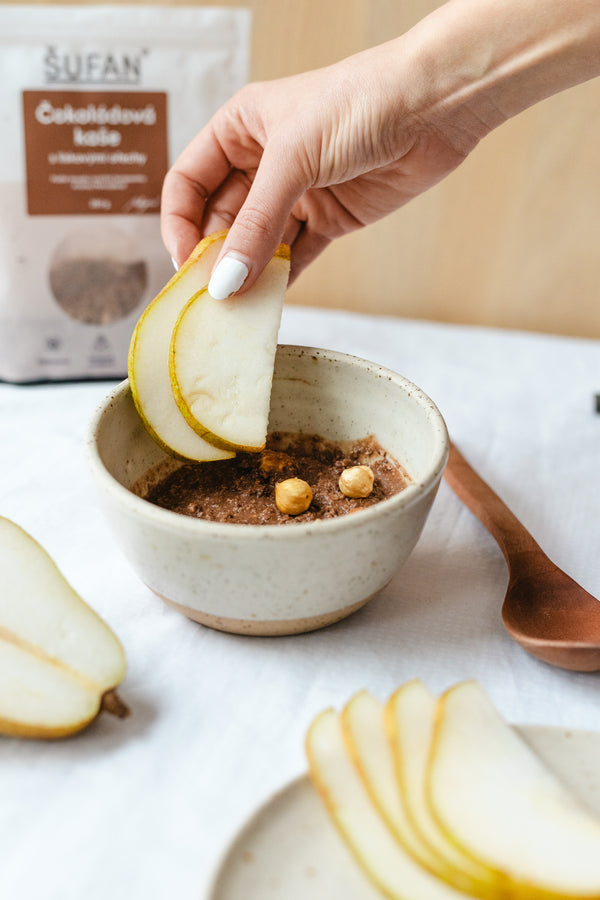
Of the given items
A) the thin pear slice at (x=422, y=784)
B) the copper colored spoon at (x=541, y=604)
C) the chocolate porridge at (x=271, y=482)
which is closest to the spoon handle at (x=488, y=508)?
the copper colored spoon at (x=541, y=604)

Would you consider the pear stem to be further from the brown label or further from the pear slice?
the brown label

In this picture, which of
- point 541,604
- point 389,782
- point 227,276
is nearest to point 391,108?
point 227,276

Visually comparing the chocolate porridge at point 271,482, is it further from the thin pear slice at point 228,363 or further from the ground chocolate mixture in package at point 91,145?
the ground chocolate mixture in package at point 91,145

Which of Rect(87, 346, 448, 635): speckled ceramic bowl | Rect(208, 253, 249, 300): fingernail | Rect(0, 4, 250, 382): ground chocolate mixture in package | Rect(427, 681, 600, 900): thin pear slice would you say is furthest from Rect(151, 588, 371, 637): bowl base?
Rect(0, 4, 250, 382): ground chocolate mixture in package

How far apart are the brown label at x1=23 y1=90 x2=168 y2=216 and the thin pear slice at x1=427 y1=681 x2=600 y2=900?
689 mm

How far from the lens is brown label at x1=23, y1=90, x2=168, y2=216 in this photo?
34.8 inches

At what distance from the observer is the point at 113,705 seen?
498 millimetres

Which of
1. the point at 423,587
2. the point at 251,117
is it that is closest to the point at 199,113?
the point at 251,117

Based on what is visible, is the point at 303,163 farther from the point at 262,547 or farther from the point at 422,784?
the point at 422,784

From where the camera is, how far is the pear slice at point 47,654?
0.48 metres

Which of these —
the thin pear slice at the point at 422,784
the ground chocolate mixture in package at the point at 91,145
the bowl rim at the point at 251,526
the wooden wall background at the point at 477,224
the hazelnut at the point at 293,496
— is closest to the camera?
the thin pear slice at the point at 422,784

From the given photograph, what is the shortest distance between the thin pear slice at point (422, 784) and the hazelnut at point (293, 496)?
169mm

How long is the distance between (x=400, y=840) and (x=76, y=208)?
757 millimetres

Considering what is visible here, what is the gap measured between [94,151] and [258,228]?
1.20 ft
